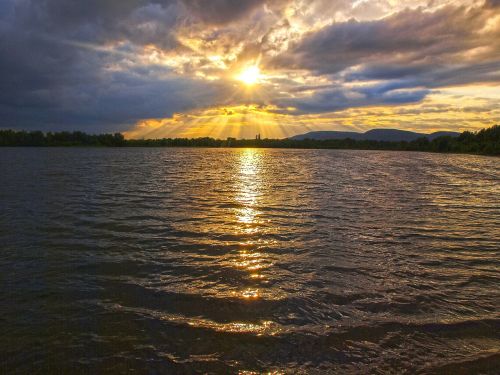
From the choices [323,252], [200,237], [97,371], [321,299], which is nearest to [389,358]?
[321,299]

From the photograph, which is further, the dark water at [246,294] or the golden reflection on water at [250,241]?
the golden reflection on water at [250,241]

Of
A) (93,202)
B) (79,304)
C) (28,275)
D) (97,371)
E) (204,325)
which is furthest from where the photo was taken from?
(93,202)

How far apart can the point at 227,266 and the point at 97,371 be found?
18.4 feet

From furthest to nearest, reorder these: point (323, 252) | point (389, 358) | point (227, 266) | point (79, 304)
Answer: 1. point (323, 252)
2. point (227, 266)
3. point (79, 304)
4. point (389, 358)

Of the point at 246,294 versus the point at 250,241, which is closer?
the point at 246,294

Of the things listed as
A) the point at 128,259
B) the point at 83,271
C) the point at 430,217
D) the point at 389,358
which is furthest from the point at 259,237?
the point at 430,217

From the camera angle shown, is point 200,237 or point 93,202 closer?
point 200,237

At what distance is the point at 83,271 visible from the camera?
10836mm

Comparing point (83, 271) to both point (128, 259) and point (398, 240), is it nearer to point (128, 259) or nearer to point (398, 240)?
point (128, 259)

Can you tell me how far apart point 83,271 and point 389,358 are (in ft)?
28.7

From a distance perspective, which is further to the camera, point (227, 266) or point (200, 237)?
point (200, 237)

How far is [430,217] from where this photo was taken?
67.3ft

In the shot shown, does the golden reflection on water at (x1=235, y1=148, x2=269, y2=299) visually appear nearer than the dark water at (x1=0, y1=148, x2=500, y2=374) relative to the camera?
No

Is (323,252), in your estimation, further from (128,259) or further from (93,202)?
(93,202)
